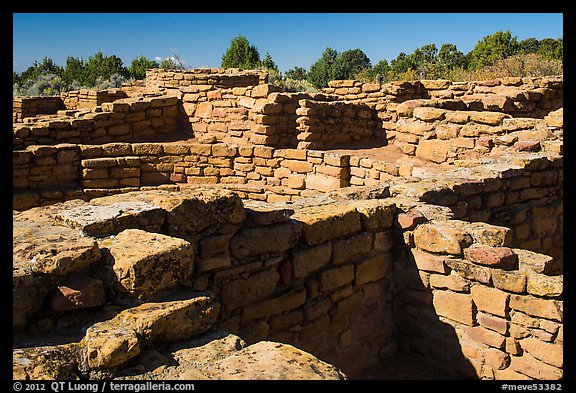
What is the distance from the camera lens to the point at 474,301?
4.30 meters

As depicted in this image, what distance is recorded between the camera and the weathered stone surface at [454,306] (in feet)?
14.2

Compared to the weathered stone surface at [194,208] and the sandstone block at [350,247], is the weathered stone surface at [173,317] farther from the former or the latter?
the sandstone block at [350,247]

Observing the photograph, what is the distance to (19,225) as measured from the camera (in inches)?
134

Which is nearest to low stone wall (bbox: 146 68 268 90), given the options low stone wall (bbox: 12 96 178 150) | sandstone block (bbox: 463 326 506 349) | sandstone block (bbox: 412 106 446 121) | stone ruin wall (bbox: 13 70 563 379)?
low stone wall (bbox: 12 96 178 150)

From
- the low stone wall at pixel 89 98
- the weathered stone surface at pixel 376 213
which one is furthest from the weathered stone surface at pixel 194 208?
the low stone wall at pixel 89 98

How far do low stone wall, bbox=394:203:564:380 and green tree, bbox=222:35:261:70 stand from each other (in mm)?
35215

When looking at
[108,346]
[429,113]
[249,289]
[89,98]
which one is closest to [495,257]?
[249,289]

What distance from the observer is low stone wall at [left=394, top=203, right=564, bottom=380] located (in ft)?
12.9

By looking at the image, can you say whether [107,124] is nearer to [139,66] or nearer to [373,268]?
[373,268]

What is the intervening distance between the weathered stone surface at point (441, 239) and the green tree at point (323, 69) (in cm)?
4180

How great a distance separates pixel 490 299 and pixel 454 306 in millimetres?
354

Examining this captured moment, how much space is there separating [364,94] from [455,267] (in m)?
9.72

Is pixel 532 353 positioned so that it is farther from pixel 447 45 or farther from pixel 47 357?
pixel 447 45
